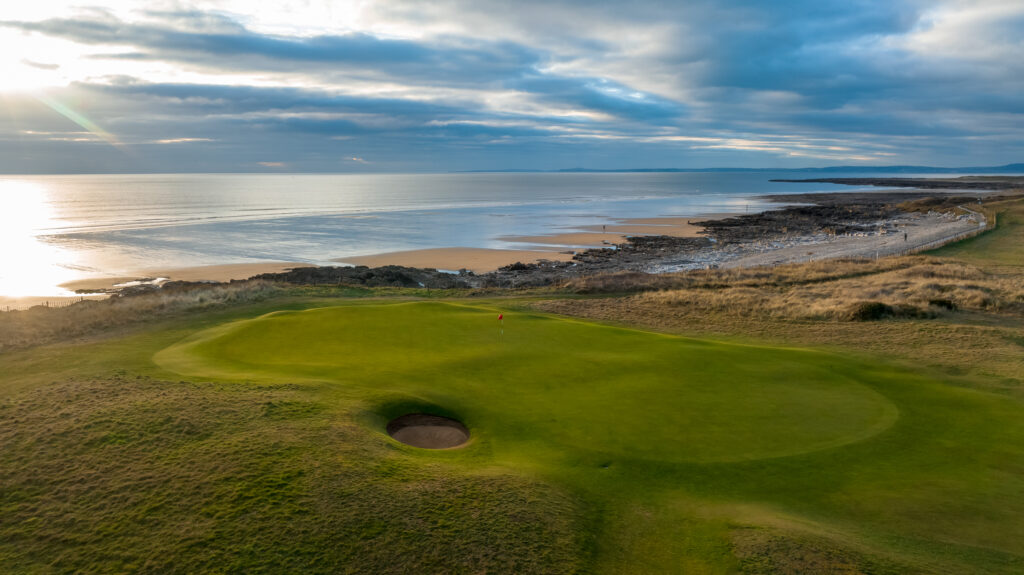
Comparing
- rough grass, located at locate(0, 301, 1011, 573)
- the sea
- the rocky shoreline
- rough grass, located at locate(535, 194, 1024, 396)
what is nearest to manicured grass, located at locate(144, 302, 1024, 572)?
rough grass, located at locate(0, 301, 1011, 573)

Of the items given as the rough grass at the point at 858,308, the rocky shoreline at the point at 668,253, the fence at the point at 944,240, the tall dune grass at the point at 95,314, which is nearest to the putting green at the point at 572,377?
the rough grass at the point at 858,308

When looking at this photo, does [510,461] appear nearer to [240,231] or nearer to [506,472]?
[506,472]

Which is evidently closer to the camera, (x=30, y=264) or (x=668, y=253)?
(x=30, y=264)

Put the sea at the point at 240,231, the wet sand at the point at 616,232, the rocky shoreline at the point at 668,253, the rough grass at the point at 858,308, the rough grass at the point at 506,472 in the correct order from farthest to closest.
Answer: the wet sand at the point at 616,232 → the sea at the point at 240,231 → the rocky shoreline at the point at 668,253 → the rough grass at the point at 858,308 → the rough grass at the point at 506,472

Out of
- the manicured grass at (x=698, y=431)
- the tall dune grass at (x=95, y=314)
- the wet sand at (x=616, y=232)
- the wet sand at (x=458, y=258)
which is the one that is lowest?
the manicured grass at (x=698, y=431)

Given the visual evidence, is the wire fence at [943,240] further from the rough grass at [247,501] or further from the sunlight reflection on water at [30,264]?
the sunlight reflection on water at [30,264]

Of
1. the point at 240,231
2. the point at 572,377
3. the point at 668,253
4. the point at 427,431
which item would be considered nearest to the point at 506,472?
the point at 427,431
